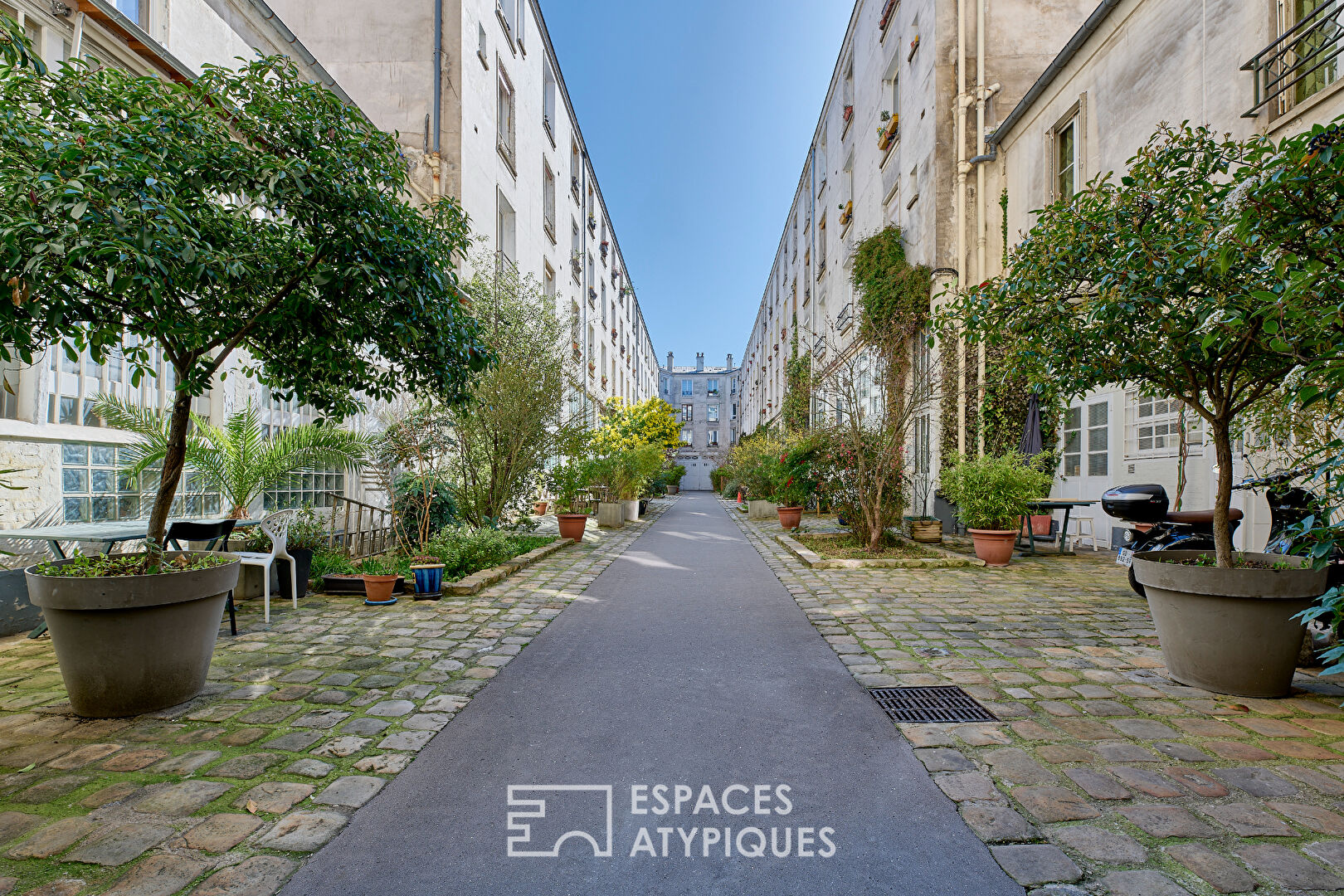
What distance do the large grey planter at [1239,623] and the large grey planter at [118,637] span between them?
515 cm

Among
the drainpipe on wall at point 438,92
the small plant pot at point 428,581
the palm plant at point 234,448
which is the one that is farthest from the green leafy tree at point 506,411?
the small plant pot at point 428,581

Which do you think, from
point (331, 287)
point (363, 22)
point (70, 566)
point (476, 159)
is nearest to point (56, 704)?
point (70, 566)

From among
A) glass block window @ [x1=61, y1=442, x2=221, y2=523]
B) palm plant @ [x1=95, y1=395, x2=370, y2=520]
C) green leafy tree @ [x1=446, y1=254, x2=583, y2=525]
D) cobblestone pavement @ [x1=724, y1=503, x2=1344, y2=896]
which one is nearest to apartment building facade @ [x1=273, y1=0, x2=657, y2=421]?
green leafy tree @ [x1=446, y1=254, x2=583, y2=525]

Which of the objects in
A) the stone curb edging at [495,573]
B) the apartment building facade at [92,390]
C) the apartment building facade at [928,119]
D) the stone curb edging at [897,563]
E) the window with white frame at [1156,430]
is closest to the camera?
the apartment building facade at [92,390]

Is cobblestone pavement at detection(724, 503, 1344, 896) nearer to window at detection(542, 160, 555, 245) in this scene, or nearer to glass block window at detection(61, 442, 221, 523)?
glass block window at detection(61, 442, 221, 523)

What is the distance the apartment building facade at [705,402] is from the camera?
55.6 m

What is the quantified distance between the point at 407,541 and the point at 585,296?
16.0 meters

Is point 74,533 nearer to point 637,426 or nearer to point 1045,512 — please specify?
point 1045,512

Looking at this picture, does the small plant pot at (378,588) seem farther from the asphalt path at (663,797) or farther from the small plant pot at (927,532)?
the small plant pot at (927,532)

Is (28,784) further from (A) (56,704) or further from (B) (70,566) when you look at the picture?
(B) (70,566)

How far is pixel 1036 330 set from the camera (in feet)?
13.7

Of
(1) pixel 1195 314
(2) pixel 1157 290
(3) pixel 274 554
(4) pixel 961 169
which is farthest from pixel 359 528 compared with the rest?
(4) pixel 961 169

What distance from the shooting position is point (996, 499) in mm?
8055

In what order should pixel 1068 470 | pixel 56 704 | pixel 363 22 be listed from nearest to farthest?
pixel 56 704, pixel 1068 470, pixel 363 22
